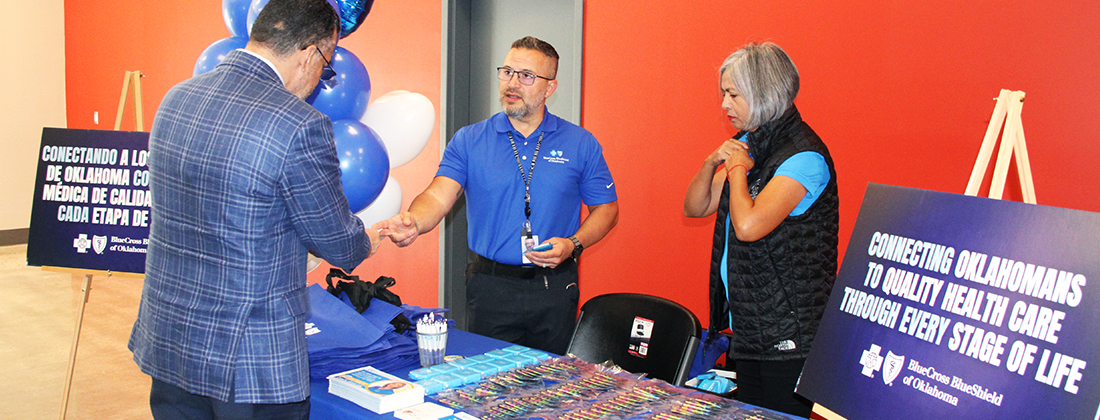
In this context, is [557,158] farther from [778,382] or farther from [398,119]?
[778,382]

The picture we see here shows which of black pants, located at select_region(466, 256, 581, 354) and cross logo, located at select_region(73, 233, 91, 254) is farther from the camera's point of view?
cross logo, located at select_region(73, 233, 91, 254)

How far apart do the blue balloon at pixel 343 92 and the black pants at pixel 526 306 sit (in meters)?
0.76

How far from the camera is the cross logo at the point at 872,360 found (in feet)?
5.26

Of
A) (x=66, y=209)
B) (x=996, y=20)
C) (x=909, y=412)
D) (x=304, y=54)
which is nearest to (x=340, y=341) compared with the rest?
(x=304, y=54)

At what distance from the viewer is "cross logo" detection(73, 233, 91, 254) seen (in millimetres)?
3111

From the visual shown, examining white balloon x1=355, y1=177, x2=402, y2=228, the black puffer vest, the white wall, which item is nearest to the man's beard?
white balloon x1=355, y1=177, x2=402, y2=228

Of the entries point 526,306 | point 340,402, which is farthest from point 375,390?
point 526,306

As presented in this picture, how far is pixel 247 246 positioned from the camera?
1.46m

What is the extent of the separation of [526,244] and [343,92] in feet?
2.74

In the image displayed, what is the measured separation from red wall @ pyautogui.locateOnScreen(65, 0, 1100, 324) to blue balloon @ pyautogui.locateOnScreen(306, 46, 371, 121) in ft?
5.55

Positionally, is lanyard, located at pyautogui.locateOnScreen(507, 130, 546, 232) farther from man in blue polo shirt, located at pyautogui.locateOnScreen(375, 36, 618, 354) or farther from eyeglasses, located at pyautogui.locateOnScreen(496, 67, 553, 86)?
eyeglasses, located at pyautogui.locateOnScreen(496, 67, 553, 86)

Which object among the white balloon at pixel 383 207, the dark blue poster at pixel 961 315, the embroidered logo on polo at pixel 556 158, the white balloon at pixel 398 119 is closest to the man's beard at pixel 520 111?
the embroidered logo on polo at pixel 556 158

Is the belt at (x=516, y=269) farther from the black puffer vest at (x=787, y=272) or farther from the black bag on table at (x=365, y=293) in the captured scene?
the black puffer vest at (x=787, y=272)

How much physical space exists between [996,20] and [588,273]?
233 centimetres
